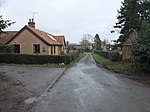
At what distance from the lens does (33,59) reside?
3159cm

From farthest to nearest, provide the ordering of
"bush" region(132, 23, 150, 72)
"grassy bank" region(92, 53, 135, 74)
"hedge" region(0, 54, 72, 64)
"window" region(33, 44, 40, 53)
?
"window" region(33, 44, 40, 53), "hedge" region(0, 54, 72, 64), "grassy bank" region(92, 53, 135, 74), "bush" region(132, 23, 150, 72)

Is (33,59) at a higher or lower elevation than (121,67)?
higher

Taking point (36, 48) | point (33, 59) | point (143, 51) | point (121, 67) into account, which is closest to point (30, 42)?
point (36, 48)

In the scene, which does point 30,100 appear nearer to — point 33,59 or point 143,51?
point 143,51

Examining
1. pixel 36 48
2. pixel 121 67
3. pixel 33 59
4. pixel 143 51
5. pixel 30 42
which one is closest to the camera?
pixel 143 51

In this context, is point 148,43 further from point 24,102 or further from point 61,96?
point 24,102

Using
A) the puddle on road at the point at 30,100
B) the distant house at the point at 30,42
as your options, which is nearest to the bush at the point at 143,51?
the puddle on road at the point at 30,100

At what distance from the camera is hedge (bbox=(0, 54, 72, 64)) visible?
31358 millimetres

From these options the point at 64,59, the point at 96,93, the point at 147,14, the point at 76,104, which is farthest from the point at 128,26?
the point at 76,104

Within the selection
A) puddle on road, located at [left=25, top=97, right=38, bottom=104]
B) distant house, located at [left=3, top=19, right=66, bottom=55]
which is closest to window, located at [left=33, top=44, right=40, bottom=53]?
distant house, located at [left=3, top=19, right=66, bottom=55]

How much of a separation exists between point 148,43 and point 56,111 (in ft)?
45.1

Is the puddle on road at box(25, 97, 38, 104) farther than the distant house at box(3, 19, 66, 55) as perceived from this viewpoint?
No

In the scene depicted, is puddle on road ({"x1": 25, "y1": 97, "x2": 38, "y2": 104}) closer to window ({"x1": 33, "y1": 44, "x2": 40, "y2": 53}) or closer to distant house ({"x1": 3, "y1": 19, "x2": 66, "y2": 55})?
distant house ({"x1": 3, "y1": 19, "x2": 66, "y2": 55})

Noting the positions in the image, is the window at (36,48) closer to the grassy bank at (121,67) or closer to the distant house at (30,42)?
the distant house at (30,42)
